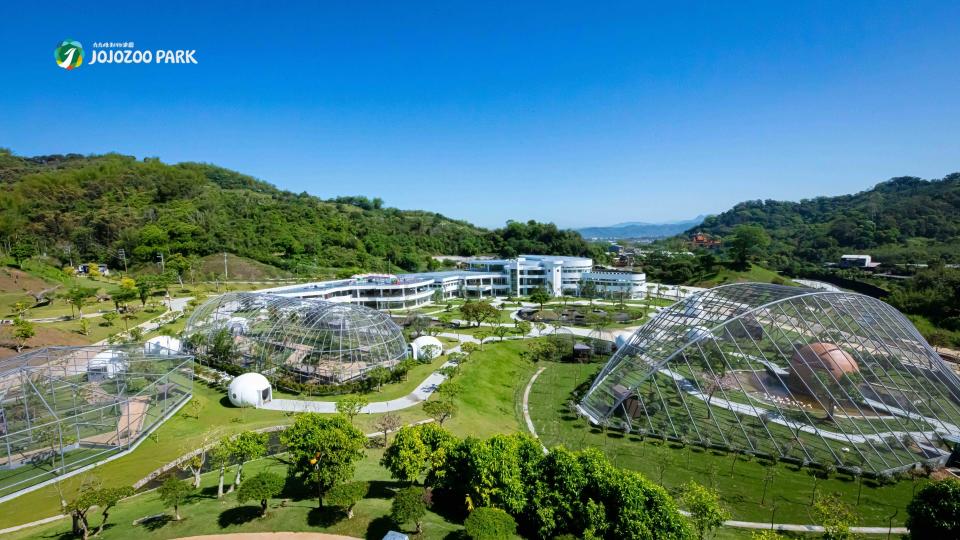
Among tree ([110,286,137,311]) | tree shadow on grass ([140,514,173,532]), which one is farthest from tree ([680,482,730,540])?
tree ([110,286,137,311])

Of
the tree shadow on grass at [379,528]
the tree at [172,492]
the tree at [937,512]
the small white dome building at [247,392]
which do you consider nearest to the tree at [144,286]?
the small white dome building at [247,392]

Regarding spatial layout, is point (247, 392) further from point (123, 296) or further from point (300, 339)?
point (123, 296)

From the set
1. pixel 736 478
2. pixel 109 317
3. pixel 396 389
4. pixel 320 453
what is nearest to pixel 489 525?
pixel 320 453

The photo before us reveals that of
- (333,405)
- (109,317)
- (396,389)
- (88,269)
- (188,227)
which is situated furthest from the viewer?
(188,227)

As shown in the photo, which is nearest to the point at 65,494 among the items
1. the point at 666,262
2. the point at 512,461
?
the point at 512,461

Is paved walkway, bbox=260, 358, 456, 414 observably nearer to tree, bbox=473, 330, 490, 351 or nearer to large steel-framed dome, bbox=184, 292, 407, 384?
large steel-framed dome, bbox=184, 292, 407, 384

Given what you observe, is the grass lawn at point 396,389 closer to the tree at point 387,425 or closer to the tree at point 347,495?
the tree at point 387,425
